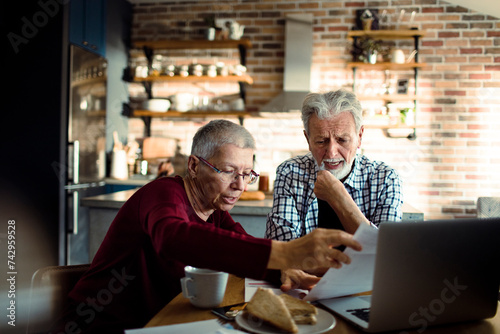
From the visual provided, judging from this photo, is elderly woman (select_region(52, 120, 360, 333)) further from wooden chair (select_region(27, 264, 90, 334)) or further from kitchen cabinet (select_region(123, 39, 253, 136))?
kitchen cabinet (select_region(123, 39, 253, 136))

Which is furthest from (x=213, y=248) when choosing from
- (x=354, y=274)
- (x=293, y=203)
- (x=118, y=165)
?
(x=118, y=165)

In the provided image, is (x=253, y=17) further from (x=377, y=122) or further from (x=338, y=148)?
(x=338, y=148)

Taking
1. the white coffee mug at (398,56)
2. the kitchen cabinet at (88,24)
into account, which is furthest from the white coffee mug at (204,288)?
the white coffee mug at (398,56)

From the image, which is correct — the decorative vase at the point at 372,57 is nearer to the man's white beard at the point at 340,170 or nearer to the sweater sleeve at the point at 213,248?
the man's white beard at the point at 340,170

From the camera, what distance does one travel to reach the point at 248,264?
0.90 m

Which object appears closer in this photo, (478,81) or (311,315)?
(311,315)

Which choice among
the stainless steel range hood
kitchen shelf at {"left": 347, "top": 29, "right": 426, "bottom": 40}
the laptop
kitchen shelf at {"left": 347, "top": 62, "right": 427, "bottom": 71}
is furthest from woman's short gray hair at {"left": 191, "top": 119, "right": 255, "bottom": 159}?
kitchen shelf at {"left": 347, "top": 29, "right": 426, "bottom": 40}

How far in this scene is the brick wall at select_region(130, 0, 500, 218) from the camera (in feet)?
14.0

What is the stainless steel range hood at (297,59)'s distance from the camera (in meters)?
4.39

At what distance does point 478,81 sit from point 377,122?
1.08 metres

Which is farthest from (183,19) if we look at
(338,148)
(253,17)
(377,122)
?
(338,148)

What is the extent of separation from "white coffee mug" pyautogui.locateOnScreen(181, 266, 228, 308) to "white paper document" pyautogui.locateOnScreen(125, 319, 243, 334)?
8 centimetres

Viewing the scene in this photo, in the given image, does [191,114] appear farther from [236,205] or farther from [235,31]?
[236,205]

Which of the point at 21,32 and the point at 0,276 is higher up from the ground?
the point at 21,32
